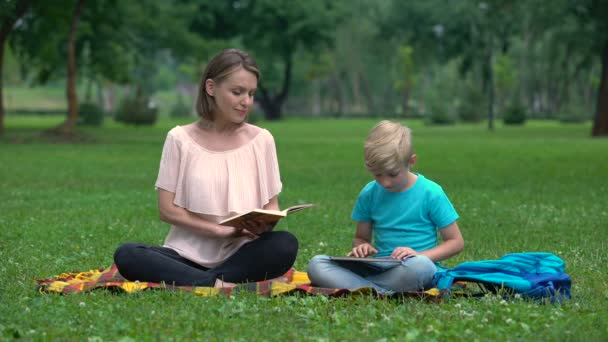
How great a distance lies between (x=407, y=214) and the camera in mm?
7098

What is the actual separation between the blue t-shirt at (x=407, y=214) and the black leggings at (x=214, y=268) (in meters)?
0.63

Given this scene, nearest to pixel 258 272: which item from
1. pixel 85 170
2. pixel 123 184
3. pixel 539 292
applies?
pixel 539 292

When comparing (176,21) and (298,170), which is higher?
(176,21)

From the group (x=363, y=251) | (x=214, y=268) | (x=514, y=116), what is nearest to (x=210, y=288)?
(x=214, y=268)

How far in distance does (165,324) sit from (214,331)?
0.33m

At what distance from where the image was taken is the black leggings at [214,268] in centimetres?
718

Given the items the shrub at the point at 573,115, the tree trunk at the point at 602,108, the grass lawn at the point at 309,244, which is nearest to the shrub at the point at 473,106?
the shrub at the point at 573,115

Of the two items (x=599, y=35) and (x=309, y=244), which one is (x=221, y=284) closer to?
(x=309, y=244)

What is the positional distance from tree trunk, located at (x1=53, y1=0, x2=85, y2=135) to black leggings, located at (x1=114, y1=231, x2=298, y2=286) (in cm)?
2964

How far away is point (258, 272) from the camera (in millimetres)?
7309

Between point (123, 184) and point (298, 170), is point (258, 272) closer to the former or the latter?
point (123, 184)

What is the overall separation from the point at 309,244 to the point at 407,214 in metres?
3.40

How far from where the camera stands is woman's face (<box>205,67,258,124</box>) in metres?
7.21

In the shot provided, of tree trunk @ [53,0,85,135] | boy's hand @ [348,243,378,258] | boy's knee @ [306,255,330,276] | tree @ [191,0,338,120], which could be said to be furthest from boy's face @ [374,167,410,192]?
tree @ [191,0,338,120]
